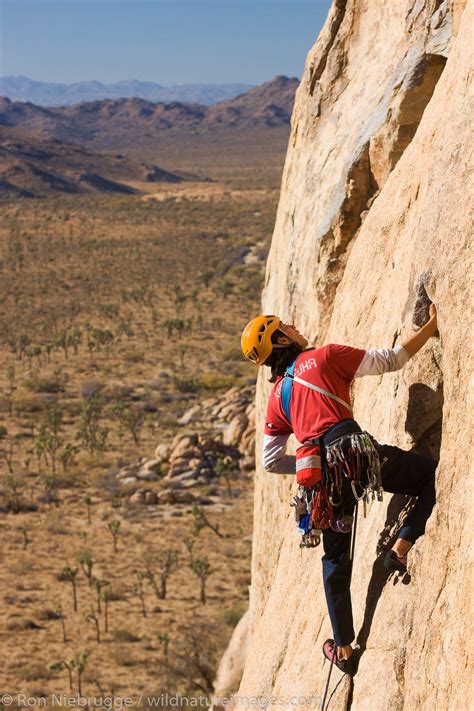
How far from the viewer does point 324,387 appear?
4.53 metres

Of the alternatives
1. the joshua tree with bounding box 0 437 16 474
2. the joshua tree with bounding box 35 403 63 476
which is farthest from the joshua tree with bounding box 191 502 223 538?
the joshua tree with bounding box 0 437 16 474

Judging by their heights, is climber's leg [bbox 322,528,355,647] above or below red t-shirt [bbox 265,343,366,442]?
below

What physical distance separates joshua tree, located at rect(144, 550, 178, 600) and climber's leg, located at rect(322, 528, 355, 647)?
15806 mm

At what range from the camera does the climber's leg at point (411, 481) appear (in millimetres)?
4312

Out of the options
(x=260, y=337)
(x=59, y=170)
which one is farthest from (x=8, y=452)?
(x=59, y=170)

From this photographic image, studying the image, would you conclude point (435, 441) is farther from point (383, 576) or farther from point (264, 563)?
point (264, 563)

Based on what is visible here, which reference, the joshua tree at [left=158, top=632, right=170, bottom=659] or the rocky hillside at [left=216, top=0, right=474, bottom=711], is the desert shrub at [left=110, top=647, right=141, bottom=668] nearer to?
the joshua tree at [left=158, top=632, right=170, bottom=659]

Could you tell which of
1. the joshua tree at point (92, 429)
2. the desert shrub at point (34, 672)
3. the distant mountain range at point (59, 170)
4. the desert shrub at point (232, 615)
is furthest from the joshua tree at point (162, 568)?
the distant mountain range at point (59, 170)

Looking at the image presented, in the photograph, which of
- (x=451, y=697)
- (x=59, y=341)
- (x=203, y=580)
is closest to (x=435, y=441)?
(x=451, y=697)

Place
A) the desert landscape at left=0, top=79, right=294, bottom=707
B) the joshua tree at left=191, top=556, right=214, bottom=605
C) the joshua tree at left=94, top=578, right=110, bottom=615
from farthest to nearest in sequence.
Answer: the joshua tree at left=191, top=556, right=214, bottom=605
the joshua tree at left=94, top=578, right=110, bottom=615
the desert landscape at left=0, top=79, right=294, bottom=707

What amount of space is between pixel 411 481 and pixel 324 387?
668mm

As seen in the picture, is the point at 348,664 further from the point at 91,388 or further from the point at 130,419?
the point at 91,388

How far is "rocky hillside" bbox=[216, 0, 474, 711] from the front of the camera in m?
4.04

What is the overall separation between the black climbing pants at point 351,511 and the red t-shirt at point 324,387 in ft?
0.28
